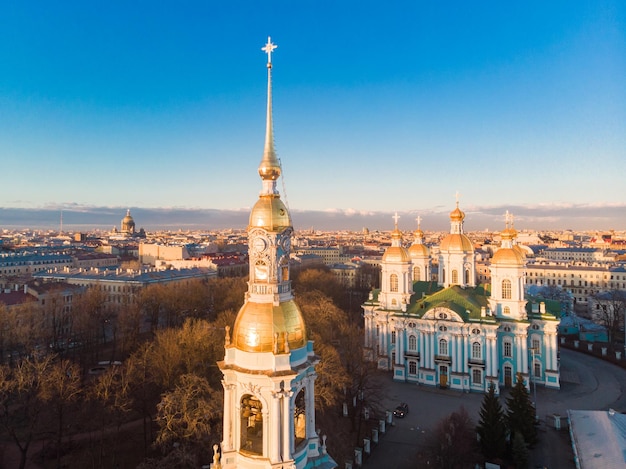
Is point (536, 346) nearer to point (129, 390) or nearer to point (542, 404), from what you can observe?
point (542, 404)

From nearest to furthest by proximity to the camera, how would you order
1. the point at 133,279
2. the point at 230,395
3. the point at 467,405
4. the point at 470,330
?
the point at 230,395 < the point at 467,405 < the point at 470,330 < the point at 133,279

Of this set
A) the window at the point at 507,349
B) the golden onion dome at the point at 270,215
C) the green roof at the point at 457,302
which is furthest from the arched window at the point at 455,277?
the golden onion dome at the point at 270,215

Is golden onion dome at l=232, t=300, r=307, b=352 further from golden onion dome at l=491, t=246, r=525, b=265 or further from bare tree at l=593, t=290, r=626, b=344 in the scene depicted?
bare tree at l=593, t=290, r=626, b=344

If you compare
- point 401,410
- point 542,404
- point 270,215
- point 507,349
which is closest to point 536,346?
point 507,349

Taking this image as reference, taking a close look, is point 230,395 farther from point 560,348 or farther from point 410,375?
point 560,348

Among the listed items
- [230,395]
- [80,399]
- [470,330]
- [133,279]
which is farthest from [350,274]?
[230,395]

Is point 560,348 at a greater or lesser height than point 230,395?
lesser
